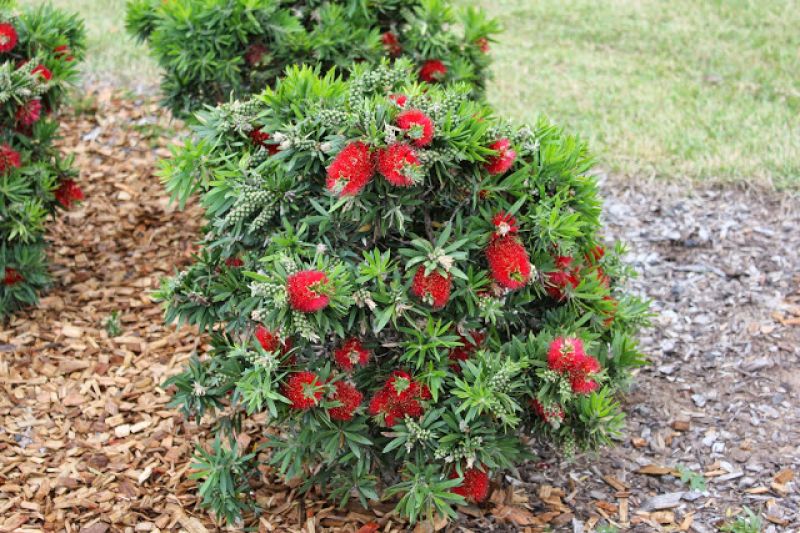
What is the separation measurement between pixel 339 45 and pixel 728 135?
2953mm

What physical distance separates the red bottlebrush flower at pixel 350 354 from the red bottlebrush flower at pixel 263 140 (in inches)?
28.9

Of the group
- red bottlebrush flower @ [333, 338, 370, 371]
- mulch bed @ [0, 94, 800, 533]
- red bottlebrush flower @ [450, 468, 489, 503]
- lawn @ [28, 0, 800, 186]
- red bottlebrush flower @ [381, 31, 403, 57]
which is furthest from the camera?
lawn @ [28, 0, 800, 186]

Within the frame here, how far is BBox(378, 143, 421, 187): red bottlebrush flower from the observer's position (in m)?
2.57

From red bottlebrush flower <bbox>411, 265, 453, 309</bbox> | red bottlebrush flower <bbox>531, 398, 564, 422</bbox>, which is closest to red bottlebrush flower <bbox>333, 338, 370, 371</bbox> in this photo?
red bottlebrush flower <bbox>411, 265, 453, 309</bbox>

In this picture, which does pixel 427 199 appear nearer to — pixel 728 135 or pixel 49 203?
pixel 49 203

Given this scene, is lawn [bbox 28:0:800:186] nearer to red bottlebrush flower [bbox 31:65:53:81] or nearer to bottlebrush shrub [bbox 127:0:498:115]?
bottlebrush shrub [bbox 127:0:498:115]

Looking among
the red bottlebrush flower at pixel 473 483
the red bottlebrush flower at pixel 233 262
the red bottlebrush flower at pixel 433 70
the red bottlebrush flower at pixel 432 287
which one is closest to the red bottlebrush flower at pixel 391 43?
the red bottlebrush flower at pixel 433 70

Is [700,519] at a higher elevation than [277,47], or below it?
below

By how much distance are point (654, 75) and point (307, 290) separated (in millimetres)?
5439

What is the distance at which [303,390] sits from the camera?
2.67m

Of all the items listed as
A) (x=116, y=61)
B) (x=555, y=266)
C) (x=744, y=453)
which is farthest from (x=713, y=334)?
(x=116, y=61)

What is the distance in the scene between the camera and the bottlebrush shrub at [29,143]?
4098 mm

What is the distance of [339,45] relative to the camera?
437 centimetres

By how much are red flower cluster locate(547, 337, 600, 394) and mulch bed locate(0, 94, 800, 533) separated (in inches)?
28.2
